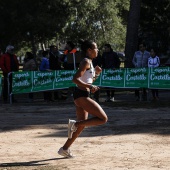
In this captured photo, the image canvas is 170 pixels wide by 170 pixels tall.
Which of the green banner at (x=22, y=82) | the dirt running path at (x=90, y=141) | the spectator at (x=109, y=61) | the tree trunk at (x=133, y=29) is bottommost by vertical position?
the dirt running path at (x=90, y=141)

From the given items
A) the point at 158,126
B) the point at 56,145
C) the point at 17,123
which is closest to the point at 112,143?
the point at 56,145

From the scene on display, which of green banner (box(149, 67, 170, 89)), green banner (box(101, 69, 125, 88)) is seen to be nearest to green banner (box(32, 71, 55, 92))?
green banner (box(101, 69, 125, 88))

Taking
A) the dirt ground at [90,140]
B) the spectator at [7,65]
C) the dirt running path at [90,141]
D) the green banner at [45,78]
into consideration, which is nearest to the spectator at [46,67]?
the green banner at [45,78]

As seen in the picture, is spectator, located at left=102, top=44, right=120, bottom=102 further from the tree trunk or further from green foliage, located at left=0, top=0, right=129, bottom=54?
green foliage, located at left=0, top=0, right=129, bottom=54

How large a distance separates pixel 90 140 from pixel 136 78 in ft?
28.0

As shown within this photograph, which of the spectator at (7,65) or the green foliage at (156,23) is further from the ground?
the green foliage at (156,23)

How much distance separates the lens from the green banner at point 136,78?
65.3 ft

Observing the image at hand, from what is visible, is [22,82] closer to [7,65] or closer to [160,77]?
[7,65]

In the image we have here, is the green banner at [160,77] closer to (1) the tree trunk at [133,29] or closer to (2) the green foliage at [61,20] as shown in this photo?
(1) the tree trunk at [133,29]

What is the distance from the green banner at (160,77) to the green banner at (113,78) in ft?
3.35

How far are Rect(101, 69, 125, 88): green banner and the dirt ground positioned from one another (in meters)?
1.94

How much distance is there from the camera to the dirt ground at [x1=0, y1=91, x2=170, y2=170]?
9375 mm

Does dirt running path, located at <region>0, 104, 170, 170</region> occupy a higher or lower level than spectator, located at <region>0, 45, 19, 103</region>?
lower

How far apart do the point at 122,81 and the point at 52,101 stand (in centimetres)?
256
